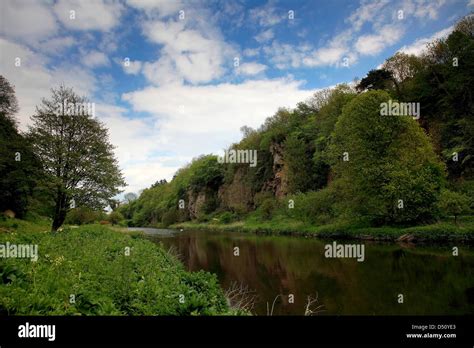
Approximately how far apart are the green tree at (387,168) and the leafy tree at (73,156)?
22.1m

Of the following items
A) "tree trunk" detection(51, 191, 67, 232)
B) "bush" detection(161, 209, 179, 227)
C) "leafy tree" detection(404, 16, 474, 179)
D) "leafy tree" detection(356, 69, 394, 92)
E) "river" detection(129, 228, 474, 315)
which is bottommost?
"bush" detection(161, 209, 179, 227)

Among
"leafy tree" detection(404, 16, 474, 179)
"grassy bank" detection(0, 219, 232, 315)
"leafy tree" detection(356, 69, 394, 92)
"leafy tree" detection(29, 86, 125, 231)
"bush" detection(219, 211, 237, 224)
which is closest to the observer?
"grassy bank" detection(0, 219, 232, 315)

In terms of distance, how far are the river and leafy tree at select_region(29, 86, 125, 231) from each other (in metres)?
9.35

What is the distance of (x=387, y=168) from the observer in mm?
32375

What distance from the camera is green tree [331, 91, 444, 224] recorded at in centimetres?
3095

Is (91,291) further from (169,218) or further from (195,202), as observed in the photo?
(169,218)

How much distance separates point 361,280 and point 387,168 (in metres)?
20.5

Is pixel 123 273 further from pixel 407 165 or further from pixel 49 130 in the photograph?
pixel 407 165

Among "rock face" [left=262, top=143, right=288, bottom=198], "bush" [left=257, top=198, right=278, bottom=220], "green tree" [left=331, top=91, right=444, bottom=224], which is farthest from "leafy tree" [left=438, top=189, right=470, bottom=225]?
"rock face" [left=262, top=143, right=288, bottom=198]

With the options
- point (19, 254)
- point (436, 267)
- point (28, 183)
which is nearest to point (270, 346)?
point (19, 254)

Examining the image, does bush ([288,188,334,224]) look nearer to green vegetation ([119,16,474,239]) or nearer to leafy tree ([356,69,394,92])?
green vegetation ([119,16,474,239])

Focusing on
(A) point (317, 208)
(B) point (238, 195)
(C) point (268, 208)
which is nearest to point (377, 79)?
(A) point (317, 208)

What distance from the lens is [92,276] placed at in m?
8.17

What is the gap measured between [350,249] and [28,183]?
1014 inches
